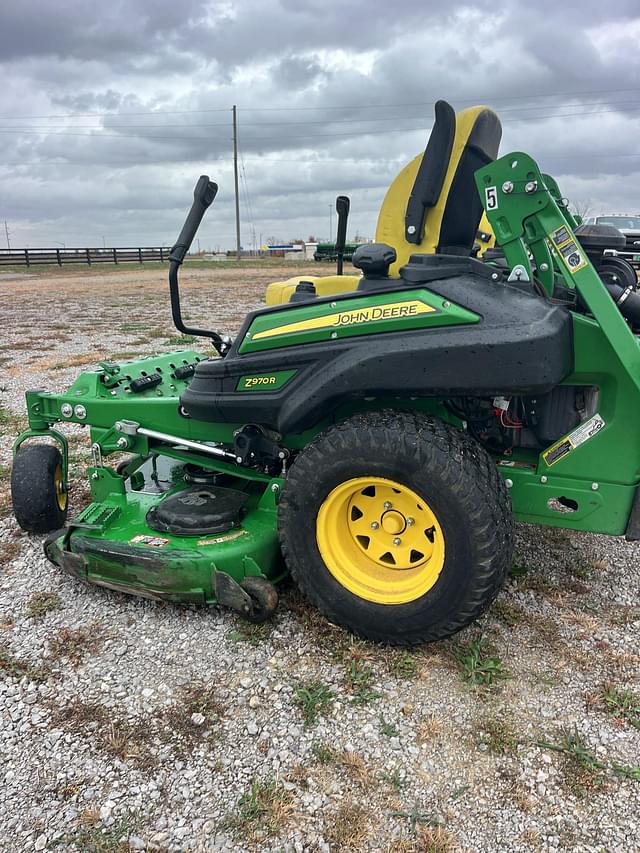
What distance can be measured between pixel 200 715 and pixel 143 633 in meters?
0.56

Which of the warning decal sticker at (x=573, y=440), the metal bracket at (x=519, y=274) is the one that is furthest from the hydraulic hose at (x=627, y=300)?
the warning decal sticker at (x=573, y=440)

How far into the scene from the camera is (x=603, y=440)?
2.47 meters

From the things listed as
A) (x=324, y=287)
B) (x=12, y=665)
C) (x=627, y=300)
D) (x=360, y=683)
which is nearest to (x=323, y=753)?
(x=360, y=683)

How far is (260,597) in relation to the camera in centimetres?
261

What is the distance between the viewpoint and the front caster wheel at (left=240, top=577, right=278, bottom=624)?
2.61 meters

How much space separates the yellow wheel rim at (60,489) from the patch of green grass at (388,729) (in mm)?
2154

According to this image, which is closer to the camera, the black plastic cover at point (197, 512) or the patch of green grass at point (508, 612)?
the patch of green grass at point (508, 612)

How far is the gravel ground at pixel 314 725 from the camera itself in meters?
1.83

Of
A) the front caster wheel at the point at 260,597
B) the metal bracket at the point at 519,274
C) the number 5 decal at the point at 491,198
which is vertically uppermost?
the number 5 decal at the point at 491,198

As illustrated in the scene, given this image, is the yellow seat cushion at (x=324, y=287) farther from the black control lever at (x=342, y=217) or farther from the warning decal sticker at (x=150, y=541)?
the warning decal sticker at (x=150, y=541)

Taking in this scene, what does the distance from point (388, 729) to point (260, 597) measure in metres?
0.72

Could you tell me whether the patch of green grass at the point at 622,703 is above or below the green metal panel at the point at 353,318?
below

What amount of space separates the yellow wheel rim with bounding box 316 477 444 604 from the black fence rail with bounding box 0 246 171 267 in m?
33.8

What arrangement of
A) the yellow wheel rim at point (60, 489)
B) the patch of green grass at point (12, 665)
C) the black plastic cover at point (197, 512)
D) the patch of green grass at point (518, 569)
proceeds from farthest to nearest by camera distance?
the yellow wheel rim at point (60, 489), the patch of green grass at point (518, 569), the black plastic cover at point (197, 512), the patch of green grass at point (12, 665)
